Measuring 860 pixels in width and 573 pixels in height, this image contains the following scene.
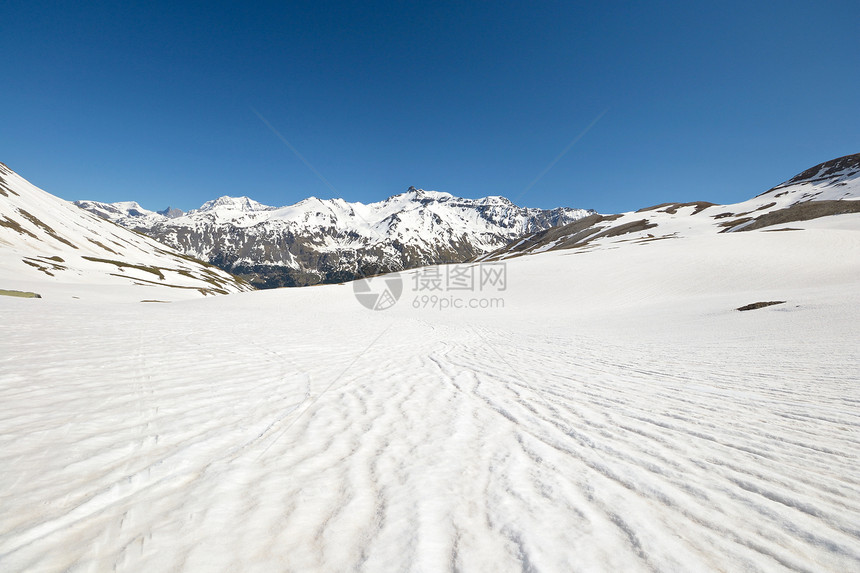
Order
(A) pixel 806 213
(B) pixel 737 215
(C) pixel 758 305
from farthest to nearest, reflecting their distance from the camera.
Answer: (B) pixel 737 215 < (A) pixel 806 213 < (C) pixel 758 305

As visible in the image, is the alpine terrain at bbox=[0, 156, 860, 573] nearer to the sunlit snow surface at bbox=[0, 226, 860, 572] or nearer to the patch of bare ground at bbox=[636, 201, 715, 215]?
the sunlit snow surface at bbox=[0, 226, 860, 572]

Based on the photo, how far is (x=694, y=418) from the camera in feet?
12.9

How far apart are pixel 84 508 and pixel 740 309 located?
61.7 ft

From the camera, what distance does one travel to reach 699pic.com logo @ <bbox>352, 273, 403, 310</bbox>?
31891 mm

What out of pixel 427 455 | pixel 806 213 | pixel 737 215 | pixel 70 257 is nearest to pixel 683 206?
pixel 737 215

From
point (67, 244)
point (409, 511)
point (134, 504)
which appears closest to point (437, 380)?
point (409, 511)

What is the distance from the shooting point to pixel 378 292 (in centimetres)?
3712

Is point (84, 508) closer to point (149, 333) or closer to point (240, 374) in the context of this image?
point (240, 374)

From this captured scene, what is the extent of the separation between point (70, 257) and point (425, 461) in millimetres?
95615

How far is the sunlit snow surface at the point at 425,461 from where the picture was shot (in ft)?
6.08

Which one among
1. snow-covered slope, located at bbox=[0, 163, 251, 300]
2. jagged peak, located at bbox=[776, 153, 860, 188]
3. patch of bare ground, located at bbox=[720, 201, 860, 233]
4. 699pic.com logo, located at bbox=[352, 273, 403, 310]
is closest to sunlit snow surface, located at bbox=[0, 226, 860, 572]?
699pic.com logo, located at bbox=[352, 273, 403, 310]

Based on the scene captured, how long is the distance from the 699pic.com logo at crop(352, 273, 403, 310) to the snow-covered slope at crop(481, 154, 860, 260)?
106 feet

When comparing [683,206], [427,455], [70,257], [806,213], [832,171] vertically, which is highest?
[832,171]

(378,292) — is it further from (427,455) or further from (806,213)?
(806,213)
